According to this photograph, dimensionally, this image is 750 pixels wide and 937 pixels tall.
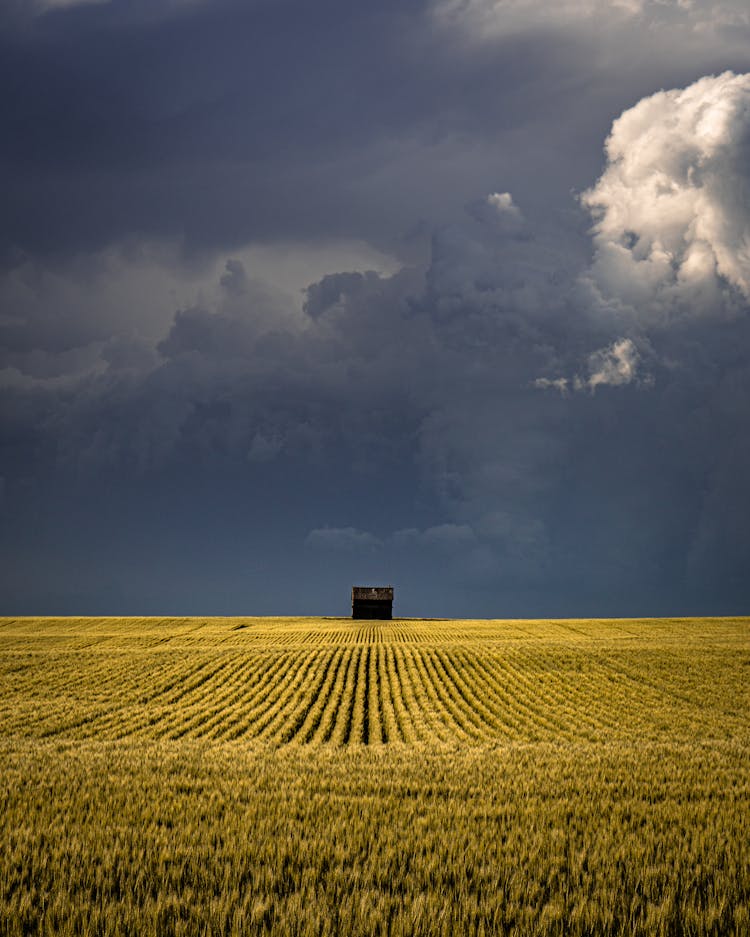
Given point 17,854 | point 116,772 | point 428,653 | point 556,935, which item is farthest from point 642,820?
point 428,653

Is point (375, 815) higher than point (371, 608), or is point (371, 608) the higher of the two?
point (375, 815)

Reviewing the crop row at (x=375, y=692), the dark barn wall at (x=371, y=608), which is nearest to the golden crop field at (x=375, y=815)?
the crop row at (x=375, y=692)

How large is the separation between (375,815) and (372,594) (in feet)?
279

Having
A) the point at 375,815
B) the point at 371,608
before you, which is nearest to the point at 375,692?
the point at 375,815

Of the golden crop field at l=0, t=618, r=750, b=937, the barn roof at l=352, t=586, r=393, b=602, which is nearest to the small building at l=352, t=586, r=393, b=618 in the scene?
the barn roof at l=352, t=586, r=393, b=602

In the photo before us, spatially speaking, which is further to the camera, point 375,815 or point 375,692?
point 375,692

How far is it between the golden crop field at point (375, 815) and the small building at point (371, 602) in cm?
6522

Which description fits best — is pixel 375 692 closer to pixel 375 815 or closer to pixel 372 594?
pixel 375 815

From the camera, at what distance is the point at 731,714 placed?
2409 centimetres

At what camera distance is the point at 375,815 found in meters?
9.27

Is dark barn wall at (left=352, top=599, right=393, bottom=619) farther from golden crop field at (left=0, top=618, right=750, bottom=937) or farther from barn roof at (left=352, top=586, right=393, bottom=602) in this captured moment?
golden crop field at (left=0, top=618, right=750, bottom=937)

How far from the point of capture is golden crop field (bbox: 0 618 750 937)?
6.12 meters

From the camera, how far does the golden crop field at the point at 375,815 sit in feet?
20.1

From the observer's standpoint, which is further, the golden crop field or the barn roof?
the barn roof
